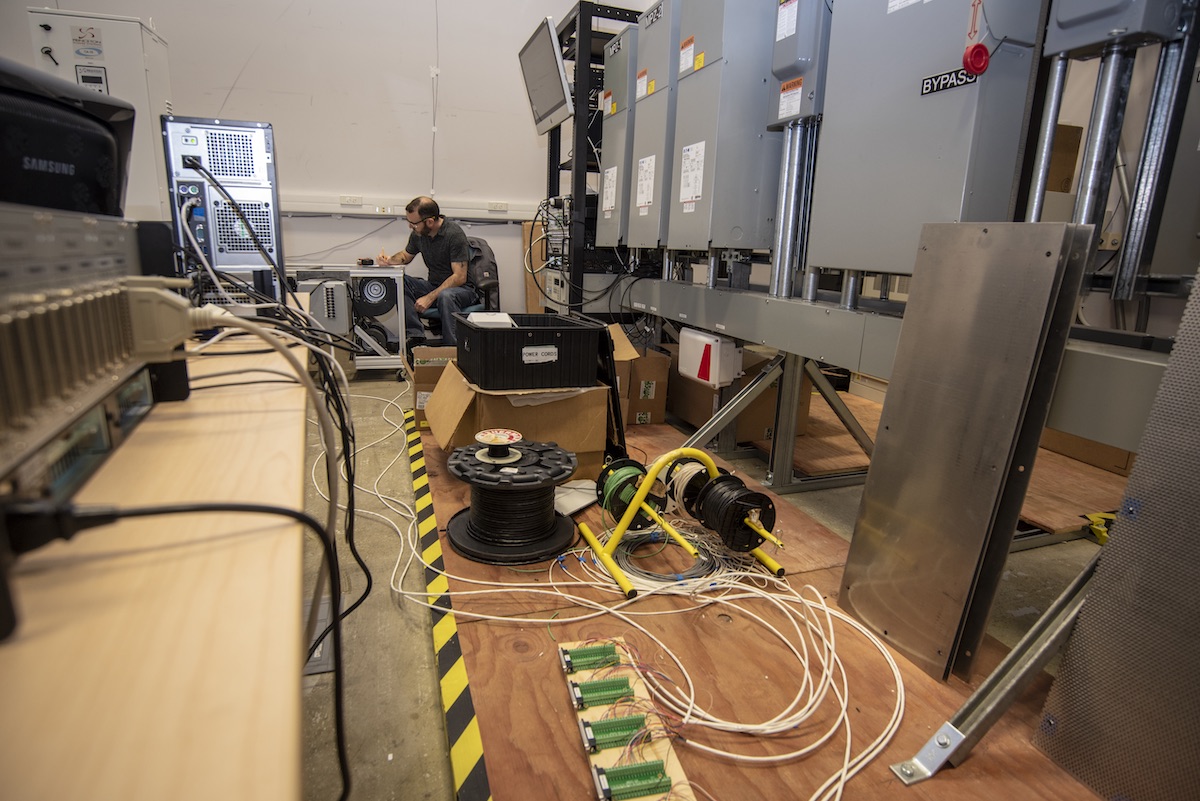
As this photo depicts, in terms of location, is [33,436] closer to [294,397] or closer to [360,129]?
[294,397]

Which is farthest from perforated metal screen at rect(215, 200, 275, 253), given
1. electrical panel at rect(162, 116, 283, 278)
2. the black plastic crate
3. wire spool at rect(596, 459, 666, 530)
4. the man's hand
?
the man's hand

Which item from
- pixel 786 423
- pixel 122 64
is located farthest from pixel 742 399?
pixel 122 64

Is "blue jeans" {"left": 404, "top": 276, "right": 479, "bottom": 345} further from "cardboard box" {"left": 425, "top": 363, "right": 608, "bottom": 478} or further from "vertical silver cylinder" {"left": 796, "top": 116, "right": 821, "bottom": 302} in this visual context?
"vertical silver cylinder" {"left": 796, "top": 116, "right": 821, "bottom": 302}

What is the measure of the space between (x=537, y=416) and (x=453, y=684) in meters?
1.14

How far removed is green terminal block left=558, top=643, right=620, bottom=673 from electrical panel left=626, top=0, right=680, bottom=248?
190cm

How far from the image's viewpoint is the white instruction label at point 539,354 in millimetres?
2225

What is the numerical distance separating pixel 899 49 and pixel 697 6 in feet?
3.76

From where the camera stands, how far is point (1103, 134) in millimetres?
1238

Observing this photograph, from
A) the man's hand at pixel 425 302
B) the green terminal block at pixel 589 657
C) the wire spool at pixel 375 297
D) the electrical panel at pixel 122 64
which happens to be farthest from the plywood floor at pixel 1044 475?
the electrical panel at pixel 122 64

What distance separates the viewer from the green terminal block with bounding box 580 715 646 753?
1137 millimetres

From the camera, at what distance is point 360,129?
4.66m

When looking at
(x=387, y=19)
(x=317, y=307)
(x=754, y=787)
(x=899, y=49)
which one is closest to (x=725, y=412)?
(x=899, y=49)

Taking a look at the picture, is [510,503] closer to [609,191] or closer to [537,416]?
[537,416]

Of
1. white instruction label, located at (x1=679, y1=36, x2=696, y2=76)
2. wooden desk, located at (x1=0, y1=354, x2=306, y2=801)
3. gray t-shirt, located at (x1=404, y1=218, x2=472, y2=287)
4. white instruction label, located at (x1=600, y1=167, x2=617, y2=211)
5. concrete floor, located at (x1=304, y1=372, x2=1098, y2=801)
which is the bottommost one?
concrete floor, located at (x1=304, y1=372, x2=1098, y2=801)
